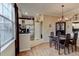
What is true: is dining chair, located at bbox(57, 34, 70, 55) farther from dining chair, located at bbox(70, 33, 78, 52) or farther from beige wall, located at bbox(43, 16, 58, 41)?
beige wall, located at bbox(43, 16, 58, 41)

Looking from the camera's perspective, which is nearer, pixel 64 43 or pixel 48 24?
pixel 64 43

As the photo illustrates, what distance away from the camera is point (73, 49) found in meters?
2.51

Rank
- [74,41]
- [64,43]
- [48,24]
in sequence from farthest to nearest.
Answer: [48,24] → [64,43] → [74,41]

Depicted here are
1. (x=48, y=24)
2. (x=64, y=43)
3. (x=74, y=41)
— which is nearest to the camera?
(x=74, y=41)

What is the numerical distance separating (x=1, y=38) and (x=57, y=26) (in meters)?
1.35

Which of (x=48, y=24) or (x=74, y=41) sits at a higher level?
(x=48, y=24)

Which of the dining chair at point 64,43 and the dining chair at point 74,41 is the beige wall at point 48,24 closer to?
the dining chair at point 64,43

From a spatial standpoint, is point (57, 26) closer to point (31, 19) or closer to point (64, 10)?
point (64, 10)

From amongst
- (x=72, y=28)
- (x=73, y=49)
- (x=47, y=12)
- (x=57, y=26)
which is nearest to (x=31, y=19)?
(x=47, y=12)

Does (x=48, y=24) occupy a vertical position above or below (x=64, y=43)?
above

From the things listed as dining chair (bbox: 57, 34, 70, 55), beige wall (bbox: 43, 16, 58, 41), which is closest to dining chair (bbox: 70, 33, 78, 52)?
dining chair (bbox: 57, 34, 70, 55)

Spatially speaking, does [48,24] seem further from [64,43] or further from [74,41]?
[74,41]

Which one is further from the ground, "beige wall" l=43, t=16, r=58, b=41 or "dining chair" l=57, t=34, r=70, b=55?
"beige wall" l=43, t=16, r=58, b=41

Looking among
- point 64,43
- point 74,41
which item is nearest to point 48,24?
point 64,43
